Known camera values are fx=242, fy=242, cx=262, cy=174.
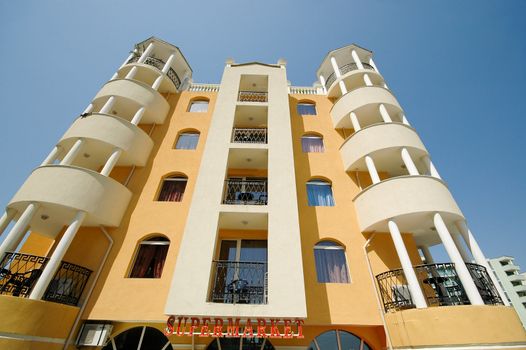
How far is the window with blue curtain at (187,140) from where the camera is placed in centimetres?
1467

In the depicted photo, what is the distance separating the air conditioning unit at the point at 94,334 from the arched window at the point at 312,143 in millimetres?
12202

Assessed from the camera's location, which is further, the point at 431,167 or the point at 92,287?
the point at 431,167

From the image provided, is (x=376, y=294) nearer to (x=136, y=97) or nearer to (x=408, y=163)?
(x=408, y=163)

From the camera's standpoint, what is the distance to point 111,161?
1134cm

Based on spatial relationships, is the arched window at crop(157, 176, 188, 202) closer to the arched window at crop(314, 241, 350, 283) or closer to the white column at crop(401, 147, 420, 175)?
the arched window at crop(314, 241, 350, 283)

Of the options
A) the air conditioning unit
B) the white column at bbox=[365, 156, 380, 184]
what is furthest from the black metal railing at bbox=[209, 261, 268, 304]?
the white column at bbox=[365, 156, 380, 184]

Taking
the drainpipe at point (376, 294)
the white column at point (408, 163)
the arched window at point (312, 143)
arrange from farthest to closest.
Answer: the arched window at point (312, 143) → the white column at point (408, 163) → the drainpipe at point (376, 294)

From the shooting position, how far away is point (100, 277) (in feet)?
31.3

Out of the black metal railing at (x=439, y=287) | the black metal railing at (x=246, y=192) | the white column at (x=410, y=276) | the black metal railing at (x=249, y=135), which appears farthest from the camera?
the black metal railing at (x=249, y=135)

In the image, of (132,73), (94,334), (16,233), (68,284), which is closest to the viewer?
(94,334)

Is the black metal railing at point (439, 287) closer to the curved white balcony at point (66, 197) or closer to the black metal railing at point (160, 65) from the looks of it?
the curved white balcony at point (66, 197)

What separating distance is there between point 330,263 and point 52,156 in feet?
44.6

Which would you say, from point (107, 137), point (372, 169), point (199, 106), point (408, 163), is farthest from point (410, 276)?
point (199, 106)

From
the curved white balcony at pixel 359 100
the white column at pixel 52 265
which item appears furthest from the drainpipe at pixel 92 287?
the curved white balcony at pixel 359 100
